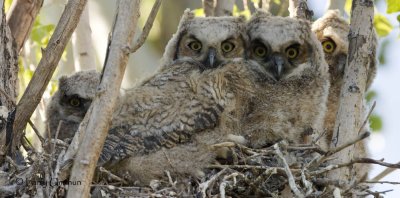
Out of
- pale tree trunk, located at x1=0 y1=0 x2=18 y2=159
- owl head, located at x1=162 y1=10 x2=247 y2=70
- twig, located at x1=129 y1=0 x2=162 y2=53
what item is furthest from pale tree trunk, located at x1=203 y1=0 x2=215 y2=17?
twig, located at x1=129 y1=0 x2=162 y2=53

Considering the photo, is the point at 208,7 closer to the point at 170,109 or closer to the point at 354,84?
the point at 170,109

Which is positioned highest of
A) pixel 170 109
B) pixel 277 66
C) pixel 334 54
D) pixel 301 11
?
pixel 301 11

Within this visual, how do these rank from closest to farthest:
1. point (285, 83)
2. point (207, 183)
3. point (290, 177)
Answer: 1. point (290, 177)
2. point (207, 183)
3. point (285, 83)

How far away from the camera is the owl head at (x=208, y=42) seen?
5.27 meters

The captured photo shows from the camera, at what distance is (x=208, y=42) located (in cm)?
532

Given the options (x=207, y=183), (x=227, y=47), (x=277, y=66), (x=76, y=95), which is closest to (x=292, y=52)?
(x=277, y=66)

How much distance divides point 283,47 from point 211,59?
46 cm

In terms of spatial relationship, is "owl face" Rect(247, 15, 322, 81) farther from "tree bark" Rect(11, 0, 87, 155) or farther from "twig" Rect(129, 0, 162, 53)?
"twig" Rect(129, 0, 162, 53)

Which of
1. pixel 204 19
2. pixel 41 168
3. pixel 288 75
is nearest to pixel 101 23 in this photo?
pixel 204 19

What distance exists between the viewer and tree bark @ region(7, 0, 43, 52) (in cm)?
534

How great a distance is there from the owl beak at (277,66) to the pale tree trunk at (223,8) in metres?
1.00

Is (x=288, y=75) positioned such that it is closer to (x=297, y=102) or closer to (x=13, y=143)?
(x=297, y=102)

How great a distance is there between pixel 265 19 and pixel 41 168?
6.27 ft

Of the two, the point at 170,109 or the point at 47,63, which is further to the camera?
the point at 170,109
